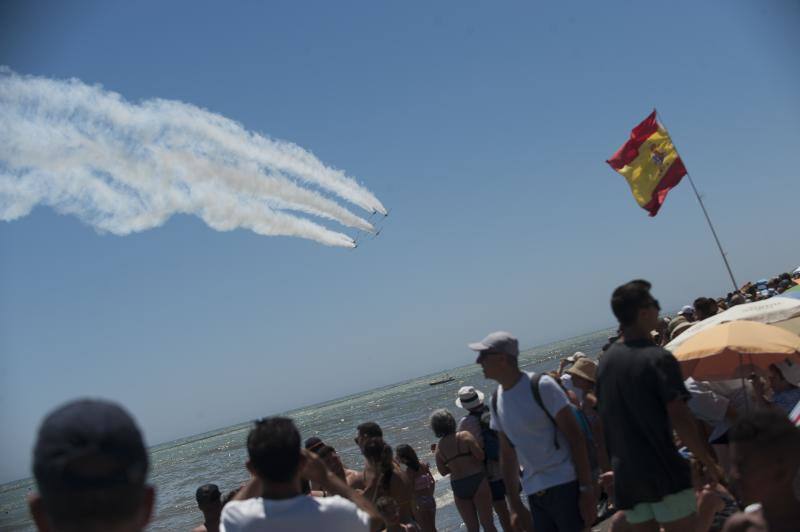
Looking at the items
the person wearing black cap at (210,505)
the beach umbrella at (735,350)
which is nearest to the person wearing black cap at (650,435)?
the beach umbrella at (735,350)

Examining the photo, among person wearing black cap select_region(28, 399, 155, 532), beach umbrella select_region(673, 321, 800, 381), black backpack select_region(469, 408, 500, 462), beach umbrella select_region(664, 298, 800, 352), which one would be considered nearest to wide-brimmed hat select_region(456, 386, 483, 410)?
black backpack select_region(469, 408, 500, 462)

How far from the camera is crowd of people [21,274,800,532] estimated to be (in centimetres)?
162

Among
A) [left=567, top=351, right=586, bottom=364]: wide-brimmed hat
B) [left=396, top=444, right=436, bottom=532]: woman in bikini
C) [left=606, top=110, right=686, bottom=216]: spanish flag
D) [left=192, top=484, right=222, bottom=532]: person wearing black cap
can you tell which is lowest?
[left=396, top=444, right=436, bottom=532]: woman in bikini

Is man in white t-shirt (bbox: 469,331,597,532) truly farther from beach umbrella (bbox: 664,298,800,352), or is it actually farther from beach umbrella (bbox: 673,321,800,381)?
beach umbrella (bbox: 664,298,800,352)

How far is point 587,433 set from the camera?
5715 mm

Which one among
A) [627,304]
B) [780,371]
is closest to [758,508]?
[627,304]

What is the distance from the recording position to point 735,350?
5.63m

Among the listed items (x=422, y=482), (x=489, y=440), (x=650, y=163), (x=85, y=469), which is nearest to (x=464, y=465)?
(x=489, y=440)

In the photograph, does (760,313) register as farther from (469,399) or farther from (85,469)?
(85,469)

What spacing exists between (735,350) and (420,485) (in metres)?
3.57

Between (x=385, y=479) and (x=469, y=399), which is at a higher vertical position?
(x=469, y=399)

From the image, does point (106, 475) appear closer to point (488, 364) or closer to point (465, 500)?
point (488, 364)

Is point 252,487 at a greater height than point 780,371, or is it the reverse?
point 252,487

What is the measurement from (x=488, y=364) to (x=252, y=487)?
6.69 ft
